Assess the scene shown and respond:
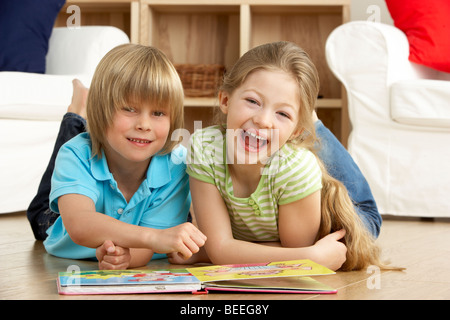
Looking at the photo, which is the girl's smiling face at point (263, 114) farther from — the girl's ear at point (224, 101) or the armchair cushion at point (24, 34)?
the armchair cushion at point (24, 34)

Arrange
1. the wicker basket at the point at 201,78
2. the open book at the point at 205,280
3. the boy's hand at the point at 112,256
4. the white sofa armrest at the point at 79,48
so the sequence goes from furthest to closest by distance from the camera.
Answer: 1. the wicker basket at the point at 201,78
2. the white sofa armrest at the point at 79,48
3. the boy's hand at the point at 112,256
4. the open book at the point at 205,280

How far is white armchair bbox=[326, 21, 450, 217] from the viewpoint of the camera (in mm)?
1897

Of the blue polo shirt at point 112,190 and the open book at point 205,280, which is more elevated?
the blue polo shirt at point 112,190

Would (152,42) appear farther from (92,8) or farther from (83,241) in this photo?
(83,241)

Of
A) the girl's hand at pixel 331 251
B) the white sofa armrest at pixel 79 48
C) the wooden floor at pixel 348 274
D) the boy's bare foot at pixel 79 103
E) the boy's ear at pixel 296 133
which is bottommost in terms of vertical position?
the wooden floor at pixel 348 274

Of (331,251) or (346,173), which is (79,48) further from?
(331,251)

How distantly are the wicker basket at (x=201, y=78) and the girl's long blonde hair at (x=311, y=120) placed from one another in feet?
4.91

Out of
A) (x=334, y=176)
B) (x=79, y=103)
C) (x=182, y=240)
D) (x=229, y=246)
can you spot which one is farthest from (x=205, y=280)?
(x=79, y=103)

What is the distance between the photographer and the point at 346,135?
2.65m

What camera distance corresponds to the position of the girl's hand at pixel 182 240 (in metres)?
0.96

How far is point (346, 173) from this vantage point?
136 cm

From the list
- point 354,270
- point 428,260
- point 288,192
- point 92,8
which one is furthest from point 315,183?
point 92,8

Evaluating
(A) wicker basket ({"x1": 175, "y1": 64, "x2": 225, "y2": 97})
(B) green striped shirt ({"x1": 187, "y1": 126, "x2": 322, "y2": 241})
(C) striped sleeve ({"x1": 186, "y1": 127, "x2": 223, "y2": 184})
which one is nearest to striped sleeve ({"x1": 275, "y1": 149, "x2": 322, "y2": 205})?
(B) green striped shirt ({"x1": 187, "y1": 126, "x2": 322, "y2": 241})

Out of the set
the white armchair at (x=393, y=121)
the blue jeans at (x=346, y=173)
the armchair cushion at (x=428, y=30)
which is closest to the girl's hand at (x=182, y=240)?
the blue jeans at (x=346, y=173)
